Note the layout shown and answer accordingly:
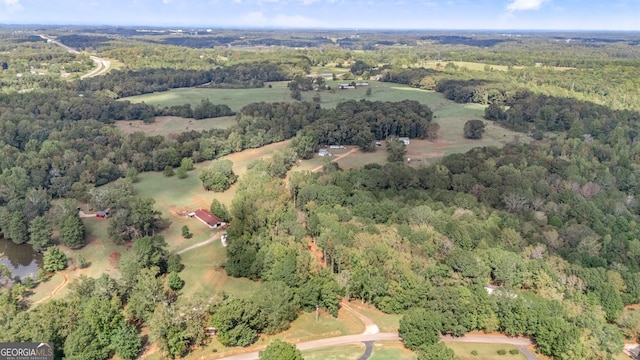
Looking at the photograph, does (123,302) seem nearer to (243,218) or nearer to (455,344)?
(243,218)

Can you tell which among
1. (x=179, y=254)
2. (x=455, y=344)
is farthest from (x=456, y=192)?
(x=179, y=254)

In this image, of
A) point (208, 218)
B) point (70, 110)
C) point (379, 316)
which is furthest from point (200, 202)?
point (70, 110)

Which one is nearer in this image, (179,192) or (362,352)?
(362,352)

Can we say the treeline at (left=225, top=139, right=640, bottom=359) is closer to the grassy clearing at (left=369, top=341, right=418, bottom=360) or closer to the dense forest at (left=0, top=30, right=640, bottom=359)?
the dense forest at (left=0, top=30, right=640, bottom=359)

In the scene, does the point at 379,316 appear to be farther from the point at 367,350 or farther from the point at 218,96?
the point at 218,96

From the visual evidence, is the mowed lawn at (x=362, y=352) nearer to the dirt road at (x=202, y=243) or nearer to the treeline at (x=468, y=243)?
the treeline at (x=468, y=243)

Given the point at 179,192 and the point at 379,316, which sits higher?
the point at 179,192
